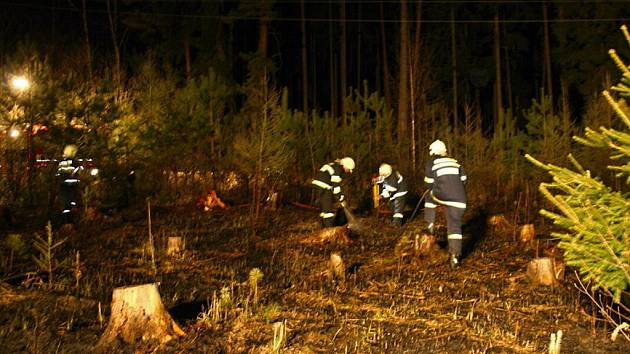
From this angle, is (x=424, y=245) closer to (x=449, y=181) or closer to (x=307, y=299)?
(x=449, y=181)

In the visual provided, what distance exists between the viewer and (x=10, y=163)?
12203 millimetres

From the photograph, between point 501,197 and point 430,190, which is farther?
point 501,197

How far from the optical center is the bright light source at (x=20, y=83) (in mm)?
11898

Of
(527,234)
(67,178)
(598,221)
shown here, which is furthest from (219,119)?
(598,221)

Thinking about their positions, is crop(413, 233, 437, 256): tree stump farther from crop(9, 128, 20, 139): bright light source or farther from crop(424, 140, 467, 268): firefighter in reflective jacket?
crop(9, 128, 20, 139): bright light source

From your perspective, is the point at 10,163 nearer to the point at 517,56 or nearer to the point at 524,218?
the point at 524,218

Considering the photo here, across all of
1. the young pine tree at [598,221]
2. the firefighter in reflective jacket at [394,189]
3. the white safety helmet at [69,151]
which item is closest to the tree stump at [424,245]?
the firefighter in reflective jacket at [394,189]

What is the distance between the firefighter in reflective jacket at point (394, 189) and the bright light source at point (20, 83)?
6563mm

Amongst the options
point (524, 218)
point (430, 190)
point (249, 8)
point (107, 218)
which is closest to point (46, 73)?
point (107, 218)

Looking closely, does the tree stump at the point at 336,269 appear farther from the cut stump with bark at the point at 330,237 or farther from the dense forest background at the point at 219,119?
the dense forest background at the point at 219,119

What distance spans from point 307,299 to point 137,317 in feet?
7.44

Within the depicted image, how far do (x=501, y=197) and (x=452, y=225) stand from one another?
972cm

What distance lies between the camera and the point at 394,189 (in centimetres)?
1352

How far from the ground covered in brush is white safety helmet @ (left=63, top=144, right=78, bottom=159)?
142 centimetres
